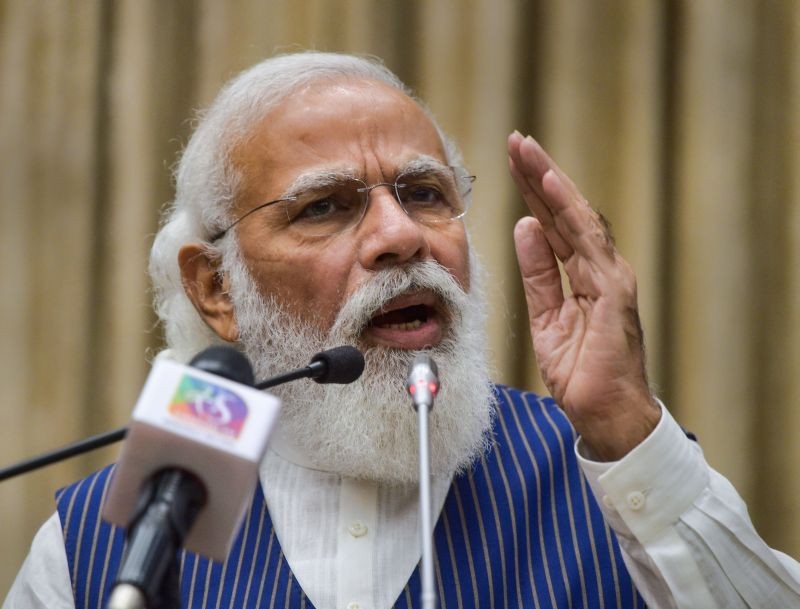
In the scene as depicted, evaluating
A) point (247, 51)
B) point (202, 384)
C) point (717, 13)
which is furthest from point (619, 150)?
point (202, 384)

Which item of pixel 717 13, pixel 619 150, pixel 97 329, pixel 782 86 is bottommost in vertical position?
pixel 97 329

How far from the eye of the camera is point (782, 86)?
331 cm

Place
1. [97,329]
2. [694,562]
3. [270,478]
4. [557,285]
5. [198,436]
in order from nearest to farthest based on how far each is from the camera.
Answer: [198,436], [694,562], [557,285], [270,478], [97,329]

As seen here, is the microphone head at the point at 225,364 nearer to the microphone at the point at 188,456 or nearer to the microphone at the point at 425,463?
the microphone at the point at 188,456

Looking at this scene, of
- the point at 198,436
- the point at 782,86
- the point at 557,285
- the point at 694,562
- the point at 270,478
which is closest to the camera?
the point at 198,436

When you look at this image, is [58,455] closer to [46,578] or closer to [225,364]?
[225,364]

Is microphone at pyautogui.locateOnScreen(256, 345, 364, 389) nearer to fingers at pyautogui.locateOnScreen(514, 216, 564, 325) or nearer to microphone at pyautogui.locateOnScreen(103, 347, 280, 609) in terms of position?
microphone at pyautogui.locateOnScreen(103, 347, 280, 609)

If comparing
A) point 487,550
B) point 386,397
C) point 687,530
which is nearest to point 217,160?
point 386,397

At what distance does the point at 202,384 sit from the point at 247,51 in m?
2.77

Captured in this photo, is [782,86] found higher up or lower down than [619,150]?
higher up

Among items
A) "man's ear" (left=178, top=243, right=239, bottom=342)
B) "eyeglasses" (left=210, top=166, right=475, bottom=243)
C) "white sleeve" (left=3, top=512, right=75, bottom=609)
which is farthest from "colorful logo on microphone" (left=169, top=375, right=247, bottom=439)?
"man's ear" (left=178, top=243, right=239, bottom=342)

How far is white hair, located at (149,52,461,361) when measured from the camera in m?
2.50

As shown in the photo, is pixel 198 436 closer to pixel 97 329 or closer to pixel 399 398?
pixel 399 398

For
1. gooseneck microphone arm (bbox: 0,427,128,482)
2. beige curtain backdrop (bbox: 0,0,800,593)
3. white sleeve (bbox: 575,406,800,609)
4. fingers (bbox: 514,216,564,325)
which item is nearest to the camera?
gooseneck microphone arm (bbox: 0,427,128,482)
